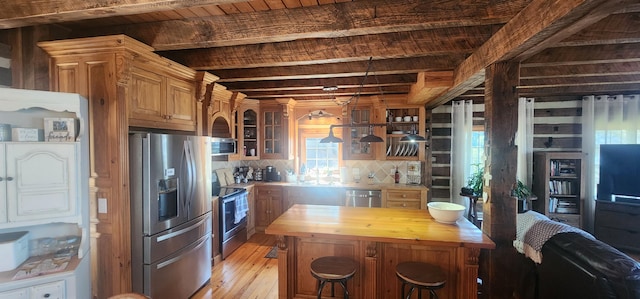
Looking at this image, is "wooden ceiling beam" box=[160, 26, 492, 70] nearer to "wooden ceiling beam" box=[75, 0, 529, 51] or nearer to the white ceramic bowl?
"wooden ceiling beam" box=[75, 0, 529, 51]

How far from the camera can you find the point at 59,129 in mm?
1992

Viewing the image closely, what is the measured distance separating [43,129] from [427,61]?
135 inches

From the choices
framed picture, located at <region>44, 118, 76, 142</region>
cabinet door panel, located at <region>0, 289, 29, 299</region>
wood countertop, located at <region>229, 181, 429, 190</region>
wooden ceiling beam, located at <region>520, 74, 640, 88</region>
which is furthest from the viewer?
wood countertop, located at <region>229, 181, 429, 190</region>

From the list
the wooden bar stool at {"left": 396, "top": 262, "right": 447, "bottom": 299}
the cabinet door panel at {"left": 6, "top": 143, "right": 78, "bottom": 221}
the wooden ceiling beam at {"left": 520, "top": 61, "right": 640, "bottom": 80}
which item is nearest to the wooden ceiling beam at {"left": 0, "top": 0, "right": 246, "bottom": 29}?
the cabinet door panel at {"left": 6, "top": 143, "right": 78, "bottom": 221}

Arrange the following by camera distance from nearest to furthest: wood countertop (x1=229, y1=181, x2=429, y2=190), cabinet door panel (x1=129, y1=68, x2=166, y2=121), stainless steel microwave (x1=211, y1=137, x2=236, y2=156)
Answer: cabinet door panel (x1=129, y1=68, x2=166, y2=121), stainless steel microwave (x1=211, y1=137, x2=236, y2=156), wood countertop (x1=229, y1=181, x2=429, y2=190)

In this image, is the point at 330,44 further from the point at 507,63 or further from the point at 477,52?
the point at 507,63

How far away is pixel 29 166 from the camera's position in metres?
1.88

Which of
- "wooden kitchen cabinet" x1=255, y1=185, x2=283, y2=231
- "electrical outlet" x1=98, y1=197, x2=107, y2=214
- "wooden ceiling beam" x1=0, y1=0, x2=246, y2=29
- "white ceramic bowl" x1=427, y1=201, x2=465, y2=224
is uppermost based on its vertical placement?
"wooden ceiling beam" x1=0, y1=0, x2=246, y2=29

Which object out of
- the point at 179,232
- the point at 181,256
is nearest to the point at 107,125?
the point at 179,232

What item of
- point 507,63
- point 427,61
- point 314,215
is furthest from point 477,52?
point 314,215

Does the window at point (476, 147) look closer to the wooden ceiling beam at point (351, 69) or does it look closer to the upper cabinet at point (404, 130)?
the upper cabinet at point (404, 130)

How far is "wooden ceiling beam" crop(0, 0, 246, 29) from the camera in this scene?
158 cm

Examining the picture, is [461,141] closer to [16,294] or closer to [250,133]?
[250,133]

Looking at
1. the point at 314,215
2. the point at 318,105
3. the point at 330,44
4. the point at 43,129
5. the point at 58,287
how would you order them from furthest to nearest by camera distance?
the point at 318,105, the point at 314,215, the point at 330,44, the point at 43,129, the point at 58,287
